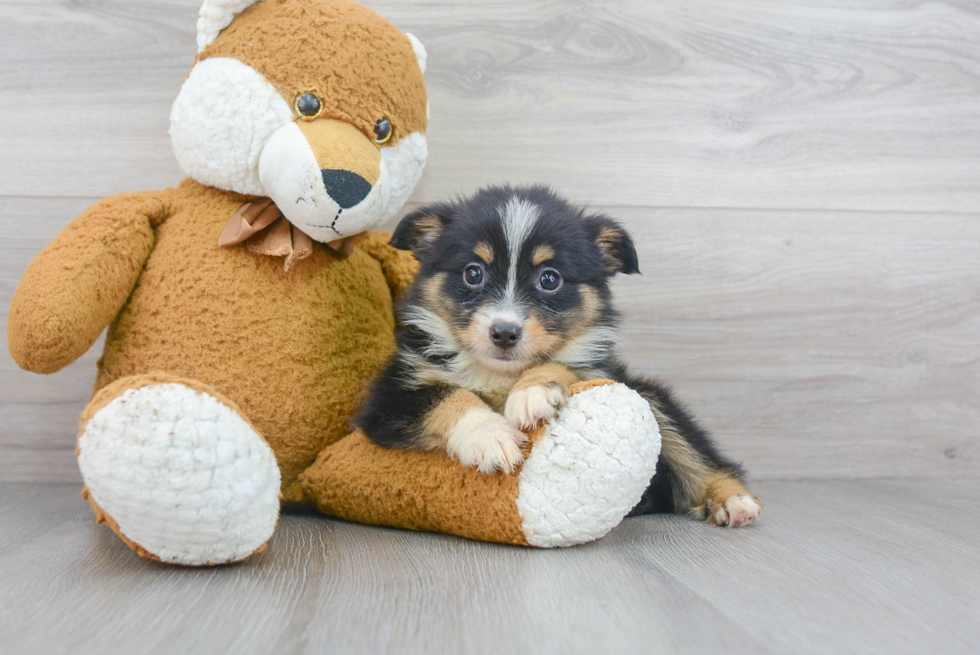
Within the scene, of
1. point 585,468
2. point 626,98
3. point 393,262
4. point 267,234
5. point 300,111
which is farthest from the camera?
point 626,98

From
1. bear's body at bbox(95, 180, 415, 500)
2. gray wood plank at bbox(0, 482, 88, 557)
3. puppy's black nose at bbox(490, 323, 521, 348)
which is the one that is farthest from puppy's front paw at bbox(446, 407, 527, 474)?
gray wood plank at bbox(0, 482, 88, 557)

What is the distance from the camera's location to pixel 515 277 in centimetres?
Answer: 176

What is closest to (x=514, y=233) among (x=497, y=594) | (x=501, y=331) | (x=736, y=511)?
(x=501, y=331)

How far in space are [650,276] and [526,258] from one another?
924mm

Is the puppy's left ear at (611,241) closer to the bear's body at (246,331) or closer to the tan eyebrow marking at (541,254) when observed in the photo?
the tan eyebrow marking at (541,254)

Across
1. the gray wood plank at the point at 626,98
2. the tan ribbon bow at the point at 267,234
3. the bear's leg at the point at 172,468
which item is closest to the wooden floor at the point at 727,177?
the gray wood plank at the point at 626,98

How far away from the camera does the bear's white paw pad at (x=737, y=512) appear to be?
1.93 m

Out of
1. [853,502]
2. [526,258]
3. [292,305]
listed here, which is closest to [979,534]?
[853,502]

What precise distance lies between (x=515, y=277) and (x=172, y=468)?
86 centimetres

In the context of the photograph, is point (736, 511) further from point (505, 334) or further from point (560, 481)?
point (505, 334)

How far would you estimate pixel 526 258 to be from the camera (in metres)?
1.76

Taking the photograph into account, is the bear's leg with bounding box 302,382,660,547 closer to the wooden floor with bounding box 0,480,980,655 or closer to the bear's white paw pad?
the wooden floor with bounding box 0,480,980,655

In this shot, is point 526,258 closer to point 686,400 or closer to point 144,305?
point 144,305

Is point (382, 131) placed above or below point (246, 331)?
above
